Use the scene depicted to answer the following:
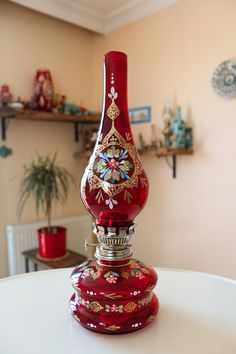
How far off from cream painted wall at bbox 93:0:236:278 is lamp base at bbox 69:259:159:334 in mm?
1322

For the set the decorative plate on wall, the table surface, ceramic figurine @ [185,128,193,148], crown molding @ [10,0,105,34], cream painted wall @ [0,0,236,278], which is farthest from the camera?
crown molding @ [10,0,105,34]

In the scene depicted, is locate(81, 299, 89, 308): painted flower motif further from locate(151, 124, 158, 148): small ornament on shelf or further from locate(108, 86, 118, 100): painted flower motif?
locate(151, 124, 158, 148): small ornament on shelf

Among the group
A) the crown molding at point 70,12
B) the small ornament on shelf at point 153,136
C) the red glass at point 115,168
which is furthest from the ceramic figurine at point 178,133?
the red glass at point 115,168

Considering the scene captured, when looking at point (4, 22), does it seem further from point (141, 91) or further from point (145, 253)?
point (145, 253)

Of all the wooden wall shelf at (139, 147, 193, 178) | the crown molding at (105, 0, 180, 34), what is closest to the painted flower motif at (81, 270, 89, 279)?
the wooden wall shelf at (139, 147, 193, 178)

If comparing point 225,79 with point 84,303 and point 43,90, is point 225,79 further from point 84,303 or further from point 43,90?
point 84,303

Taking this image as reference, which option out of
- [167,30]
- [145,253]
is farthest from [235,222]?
[167,30]

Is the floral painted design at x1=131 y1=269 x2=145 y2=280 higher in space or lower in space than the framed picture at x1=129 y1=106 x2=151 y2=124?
lower

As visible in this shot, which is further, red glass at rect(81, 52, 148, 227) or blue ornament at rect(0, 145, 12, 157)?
blue ornament at rect(0, 145, 12, 157)

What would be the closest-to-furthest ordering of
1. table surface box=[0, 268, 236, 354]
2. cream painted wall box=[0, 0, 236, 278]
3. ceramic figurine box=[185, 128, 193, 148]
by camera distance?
table surface box=[0, 268, 236, 354] < cream painted wall box=[0, 0, 236, 278] < ceramic figurine box=[185, 128, 193, 148]

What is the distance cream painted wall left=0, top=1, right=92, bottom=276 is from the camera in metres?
2.10

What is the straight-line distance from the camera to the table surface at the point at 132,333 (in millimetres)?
483

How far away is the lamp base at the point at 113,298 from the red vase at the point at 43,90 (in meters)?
1.78

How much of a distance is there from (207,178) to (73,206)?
4.03ft
